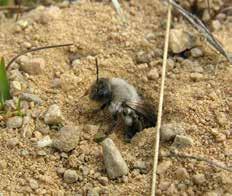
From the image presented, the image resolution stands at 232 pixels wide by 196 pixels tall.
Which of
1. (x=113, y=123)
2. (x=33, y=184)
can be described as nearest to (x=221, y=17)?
(x=113, y=123)

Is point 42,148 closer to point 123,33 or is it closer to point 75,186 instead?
point 75,186

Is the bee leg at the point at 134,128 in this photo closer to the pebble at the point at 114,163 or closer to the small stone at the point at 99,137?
the small stone at the point at 99,137

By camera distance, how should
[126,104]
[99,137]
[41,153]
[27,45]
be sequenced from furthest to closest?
1. [27,45]
2. [126,104]
3. [99,137]
4. [41,153]

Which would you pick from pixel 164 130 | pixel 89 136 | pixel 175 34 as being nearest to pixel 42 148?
pixel 89 136

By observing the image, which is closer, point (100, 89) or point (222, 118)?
point (222, 118)

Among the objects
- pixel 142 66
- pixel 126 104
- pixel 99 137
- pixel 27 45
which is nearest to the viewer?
pixel 99 137

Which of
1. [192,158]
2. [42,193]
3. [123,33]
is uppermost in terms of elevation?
[123,33]

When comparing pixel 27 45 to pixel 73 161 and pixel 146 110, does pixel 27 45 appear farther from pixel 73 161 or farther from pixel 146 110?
pixel 73 161
